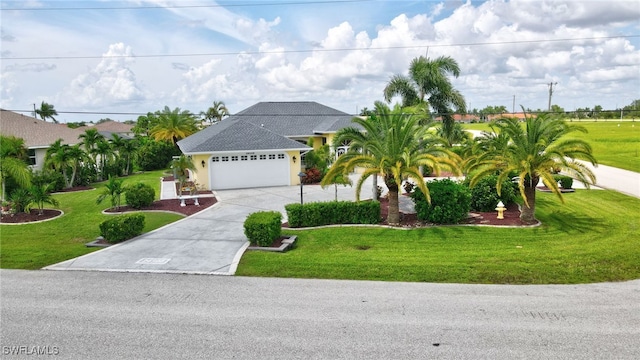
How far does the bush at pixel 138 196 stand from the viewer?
823 inches

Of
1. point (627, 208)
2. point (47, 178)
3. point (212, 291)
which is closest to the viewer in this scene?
point (212, 291)

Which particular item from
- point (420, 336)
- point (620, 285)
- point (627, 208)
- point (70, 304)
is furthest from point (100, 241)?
point (627, 208)

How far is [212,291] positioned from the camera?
10820mm

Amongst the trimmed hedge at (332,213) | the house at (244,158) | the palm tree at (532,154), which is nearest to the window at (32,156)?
the house at (244,158)

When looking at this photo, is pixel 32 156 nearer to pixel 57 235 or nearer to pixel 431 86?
pixel 57 235

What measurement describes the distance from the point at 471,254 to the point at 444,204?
12.3 feet

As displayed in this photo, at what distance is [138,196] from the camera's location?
68.7 ft

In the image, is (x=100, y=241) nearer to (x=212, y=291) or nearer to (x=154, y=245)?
(x=154, y=245)

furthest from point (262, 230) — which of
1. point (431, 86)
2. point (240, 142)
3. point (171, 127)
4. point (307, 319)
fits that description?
point (171, 127)

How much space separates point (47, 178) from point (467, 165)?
25429 mm

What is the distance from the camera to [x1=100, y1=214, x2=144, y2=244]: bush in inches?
600

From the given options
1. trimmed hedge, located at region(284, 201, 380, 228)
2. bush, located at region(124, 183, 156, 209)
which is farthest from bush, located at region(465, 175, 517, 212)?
bush, located at region(124, 183, 156, 209)

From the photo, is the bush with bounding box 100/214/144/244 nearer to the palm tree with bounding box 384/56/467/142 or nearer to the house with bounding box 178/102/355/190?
the house with bounding box 178/102/355/190

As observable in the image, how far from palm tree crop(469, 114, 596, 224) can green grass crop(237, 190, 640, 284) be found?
74.3 inches
